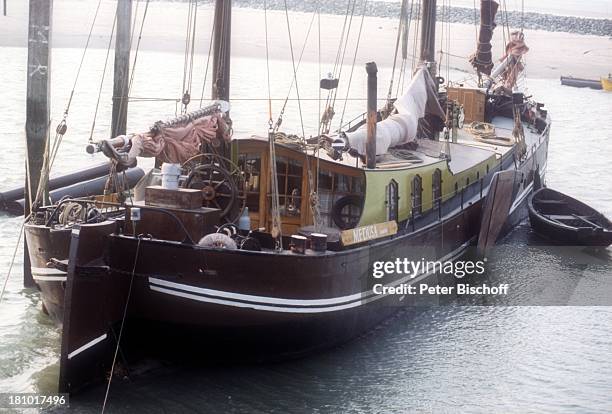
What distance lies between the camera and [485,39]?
3706cm

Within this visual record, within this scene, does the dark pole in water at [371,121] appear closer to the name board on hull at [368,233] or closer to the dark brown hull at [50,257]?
the name board on hull at [368,233]

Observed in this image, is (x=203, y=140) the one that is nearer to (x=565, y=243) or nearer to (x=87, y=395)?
(x=87, y=395)

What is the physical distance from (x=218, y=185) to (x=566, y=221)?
14044mm

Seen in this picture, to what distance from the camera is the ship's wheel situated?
18109 mm

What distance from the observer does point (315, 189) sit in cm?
1914

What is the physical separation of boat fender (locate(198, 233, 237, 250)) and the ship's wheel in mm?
1491

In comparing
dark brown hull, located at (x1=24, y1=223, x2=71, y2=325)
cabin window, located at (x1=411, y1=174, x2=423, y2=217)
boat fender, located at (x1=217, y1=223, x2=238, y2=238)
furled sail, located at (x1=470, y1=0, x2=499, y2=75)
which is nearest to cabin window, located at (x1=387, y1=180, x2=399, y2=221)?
cabin window, located at (x1=411, y1=174, x2=423, y2=217)

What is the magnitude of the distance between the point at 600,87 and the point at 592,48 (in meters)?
Result: 27.2

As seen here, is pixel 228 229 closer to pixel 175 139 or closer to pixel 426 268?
pixel 175 139

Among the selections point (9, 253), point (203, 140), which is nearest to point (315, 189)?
point (203, 140)

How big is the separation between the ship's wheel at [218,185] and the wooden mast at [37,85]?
370 centimetres

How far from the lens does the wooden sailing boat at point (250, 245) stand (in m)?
16.3

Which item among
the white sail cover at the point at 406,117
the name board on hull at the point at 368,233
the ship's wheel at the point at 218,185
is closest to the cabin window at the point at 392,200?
the name board on hull at the point at 368,233

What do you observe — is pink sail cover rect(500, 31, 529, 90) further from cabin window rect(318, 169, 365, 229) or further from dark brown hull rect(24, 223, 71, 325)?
dark brown hull rect(24, 223, 71, 325)
